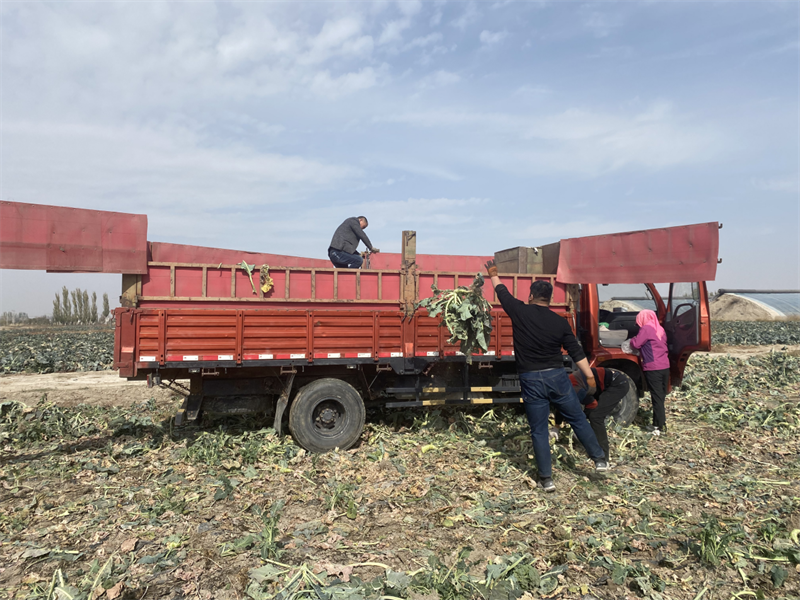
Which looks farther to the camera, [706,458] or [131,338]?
[706,458]

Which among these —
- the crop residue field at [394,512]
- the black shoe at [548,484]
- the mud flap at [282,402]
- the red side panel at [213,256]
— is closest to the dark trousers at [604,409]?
the crop residue field at [394,512]

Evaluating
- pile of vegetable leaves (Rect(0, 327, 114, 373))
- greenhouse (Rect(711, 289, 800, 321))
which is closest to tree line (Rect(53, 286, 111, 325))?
pile of vegetable leaves (Rect(0, 327, 114, 373))

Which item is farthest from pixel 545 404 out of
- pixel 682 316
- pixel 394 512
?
pixel 682 316

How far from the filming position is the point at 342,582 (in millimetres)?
3613

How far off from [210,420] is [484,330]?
15.4ft

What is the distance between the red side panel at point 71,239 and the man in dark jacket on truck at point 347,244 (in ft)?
10.4

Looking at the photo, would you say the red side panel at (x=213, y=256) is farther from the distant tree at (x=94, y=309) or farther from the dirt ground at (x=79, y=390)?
the distant tree at (x=94, y=309)

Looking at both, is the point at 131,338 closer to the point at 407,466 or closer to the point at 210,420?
the point at 210,420

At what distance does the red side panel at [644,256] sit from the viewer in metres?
7.12

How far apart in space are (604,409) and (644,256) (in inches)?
112

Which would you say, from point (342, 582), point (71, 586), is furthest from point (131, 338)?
point (342, 582)

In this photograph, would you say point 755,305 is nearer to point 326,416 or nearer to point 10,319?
point 326,416

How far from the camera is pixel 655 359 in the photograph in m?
7.80

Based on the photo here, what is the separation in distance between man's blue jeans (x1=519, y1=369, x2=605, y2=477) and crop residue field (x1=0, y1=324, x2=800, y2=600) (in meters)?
0.47
